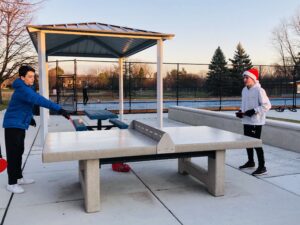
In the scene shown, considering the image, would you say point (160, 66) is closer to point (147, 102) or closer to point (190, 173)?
point (190, 173)

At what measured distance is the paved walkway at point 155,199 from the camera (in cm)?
337

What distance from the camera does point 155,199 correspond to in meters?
3.92

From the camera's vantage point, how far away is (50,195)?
408 centimetres

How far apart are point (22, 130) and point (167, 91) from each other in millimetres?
25044

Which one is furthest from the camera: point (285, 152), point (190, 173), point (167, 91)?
point (167, 91)

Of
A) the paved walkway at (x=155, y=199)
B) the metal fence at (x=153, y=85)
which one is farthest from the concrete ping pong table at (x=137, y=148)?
the metal fence at (x=153, y=85)

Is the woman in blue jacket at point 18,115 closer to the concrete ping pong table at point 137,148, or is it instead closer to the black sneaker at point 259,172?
the concrete ping pong table at point 137,148

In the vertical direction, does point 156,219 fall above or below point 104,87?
below

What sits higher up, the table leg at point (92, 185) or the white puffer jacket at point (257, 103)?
the white puffer jacket at point (257, 103)

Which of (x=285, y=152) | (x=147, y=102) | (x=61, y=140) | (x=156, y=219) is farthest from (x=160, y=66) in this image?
(x=147, y=102)

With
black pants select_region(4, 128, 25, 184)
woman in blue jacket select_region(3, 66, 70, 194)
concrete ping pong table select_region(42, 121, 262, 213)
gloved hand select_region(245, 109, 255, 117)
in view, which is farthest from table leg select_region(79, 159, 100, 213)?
gloved hand select_region(245, 109, 255, 117)

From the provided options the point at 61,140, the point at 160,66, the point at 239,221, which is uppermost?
the point at 160,66

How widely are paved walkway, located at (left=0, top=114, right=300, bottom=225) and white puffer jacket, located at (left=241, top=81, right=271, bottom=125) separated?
89cm

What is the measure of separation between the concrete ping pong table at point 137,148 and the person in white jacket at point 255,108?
2.21 feet
